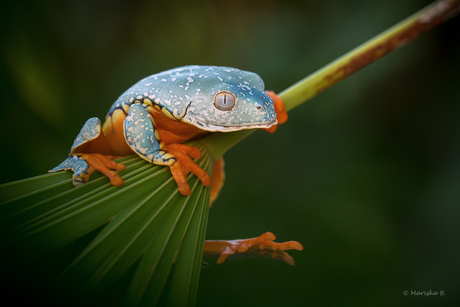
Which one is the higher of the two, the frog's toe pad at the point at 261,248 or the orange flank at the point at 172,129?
the orange flank at the point at 172,129

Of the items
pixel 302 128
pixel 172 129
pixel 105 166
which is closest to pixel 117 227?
pixel 105 166

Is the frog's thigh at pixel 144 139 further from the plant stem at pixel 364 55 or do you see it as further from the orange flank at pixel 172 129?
the plant stem at pixel 364 55

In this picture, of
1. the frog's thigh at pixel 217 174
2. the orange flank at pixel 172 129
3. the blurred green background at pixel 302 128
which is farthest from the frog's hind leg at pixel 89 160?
the blurred green background at pixel 302 128

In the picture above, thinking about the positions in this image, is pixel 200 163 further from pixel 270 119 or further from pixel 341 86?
pixel 341 86

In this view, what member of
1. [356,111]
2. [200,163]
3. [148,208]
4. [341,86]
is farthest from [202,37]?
[148,208]

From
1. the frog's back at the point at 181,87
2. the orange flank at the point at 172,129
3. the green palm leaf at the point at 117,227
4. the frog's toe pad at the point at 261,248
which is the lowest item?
the frog's toe pad at the point at 261,248

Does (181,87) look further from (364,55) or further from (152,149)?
(364,55)

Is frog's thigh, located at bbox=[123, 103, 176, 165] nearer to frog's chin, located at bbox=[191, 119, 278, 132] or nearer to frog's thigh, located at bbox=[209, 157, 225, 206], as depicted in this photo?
frog's chin, located at bbox=[191, 119, 278, 132]

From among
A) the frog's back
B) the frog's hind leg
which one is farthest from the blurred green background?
the frog's back
